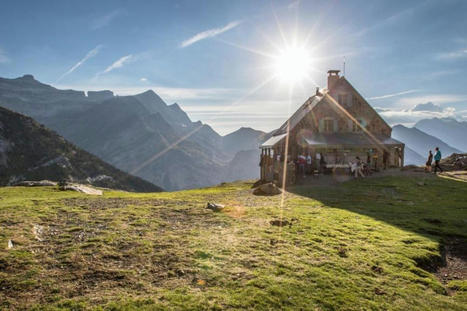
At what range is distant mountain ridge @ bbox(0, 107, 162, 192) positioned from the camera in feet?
346

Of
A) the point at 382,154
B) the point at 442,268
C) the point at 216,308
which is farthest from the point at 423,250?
the point at 382,154

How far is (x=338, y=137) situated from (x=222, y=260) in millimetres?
34469

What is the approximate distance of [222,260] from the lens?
7.50 meters

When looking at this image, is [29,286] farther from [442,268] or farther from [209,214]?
[442,268]

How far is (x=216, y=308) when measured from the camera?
5.39 meters

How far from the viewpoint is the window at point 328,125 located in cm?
3975

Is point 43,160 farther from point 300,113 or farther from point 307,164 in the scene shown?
point 307,164

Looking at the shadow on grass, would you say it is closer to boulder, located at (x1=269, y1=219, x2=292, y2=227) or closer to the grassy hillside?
the grassy hillside

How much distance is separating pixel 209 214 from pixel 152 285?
7.06 metres

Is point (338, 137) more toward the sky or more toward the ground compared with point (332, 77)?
more toward the ground

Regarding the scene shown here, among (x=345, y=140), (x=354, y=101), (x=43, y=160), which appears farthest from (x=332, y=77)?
(x=43, y=160)

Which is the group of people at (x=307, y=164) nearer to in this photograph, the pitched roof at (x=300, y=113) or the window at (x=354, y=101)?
the pitched roof at (x=300, y=113)

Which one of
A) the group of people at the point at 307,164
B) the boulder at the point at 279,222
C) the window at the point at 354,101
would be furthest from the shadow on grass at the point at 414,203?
the window at the point at 354,101

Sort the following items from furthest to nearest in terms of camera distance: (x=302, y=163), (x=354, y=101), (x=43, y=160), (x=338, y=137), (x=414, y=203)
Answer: (x=43, y=160) → (x=354, y=101) → (x=338, y=137) → (x=302, y=163) → (x=414, y=203)
